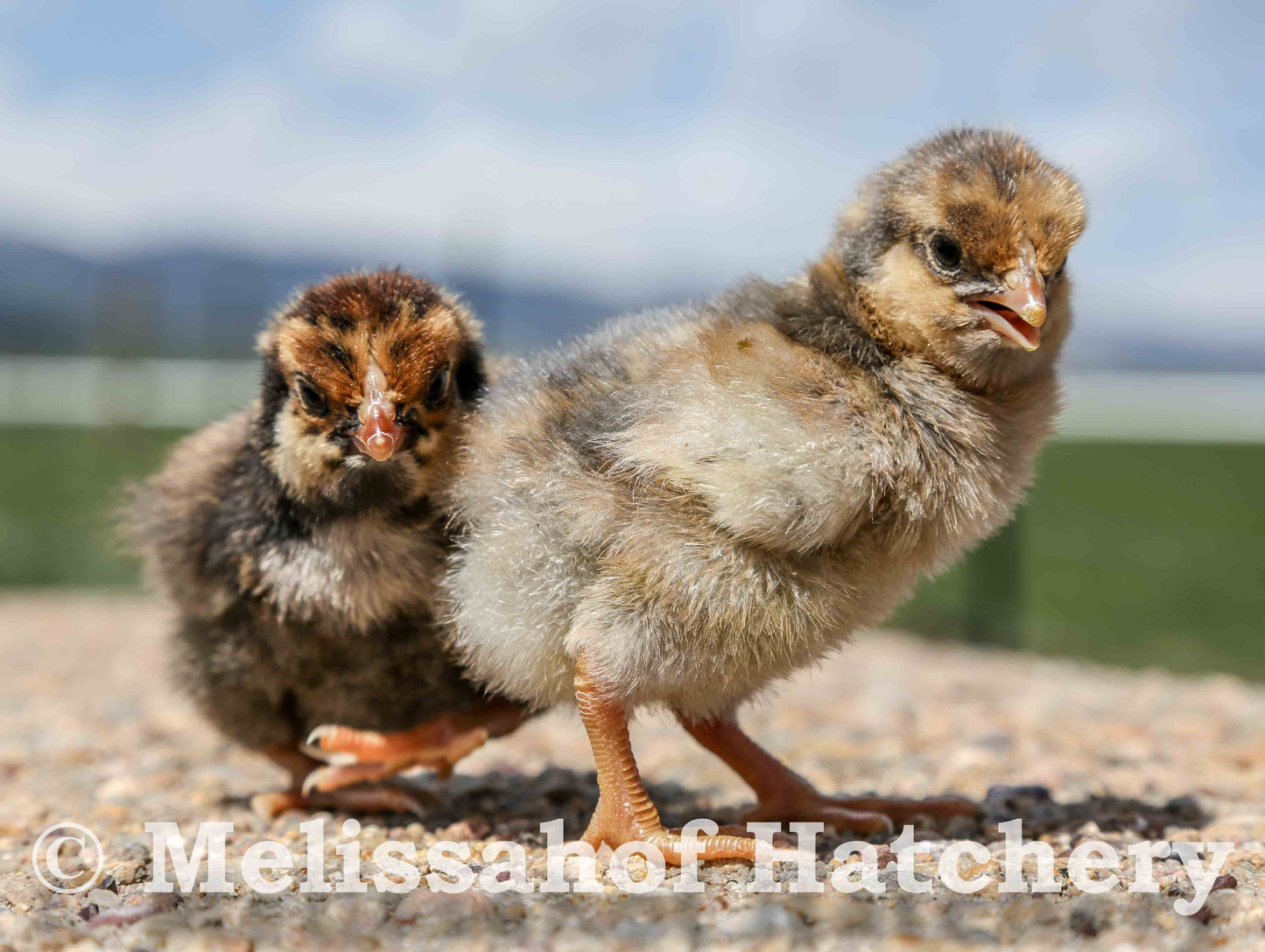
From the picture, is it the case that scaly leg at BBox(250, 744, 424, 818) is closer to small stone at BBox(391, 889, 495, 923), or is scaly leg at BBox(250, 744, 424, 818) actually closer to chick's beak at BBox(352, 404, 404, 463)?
small stone at BBox(391, 889, 495, 923)

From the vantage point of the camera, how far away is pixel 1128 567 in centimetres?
655

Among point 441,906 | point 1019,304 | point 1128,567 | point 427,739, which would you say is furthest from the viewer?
point 1128,567

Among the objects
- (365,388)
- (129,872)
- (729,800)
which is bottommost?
(729,800)

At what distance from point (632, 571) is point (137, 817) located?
160 cm

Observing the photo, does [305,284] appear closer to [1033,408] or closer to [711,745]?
[711,745]

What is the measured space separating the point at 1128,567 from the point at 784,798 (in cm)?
441

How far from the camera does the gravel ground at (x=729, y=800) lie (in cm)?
→ 196

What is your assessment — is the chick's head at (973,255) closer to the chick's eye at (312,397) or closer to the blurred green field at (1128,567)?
the chick's eye at (312,397)

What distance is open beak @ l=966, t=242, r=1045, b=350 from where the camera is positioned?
2182 millimetres

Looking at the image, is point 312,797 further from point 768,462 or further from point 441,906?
point 768,462

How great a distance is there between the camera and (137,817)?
9.85 ft

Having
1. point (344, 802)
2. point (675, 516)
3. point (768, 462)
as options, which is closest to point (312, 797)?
point (344, 802)

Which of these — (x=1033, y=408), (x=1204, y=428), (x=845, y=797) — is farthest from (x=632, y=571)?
(x=1204, y=428)

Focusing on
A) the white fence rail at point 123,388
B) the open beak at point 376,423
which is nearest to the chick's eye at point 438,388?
the open beak at point 376,423
